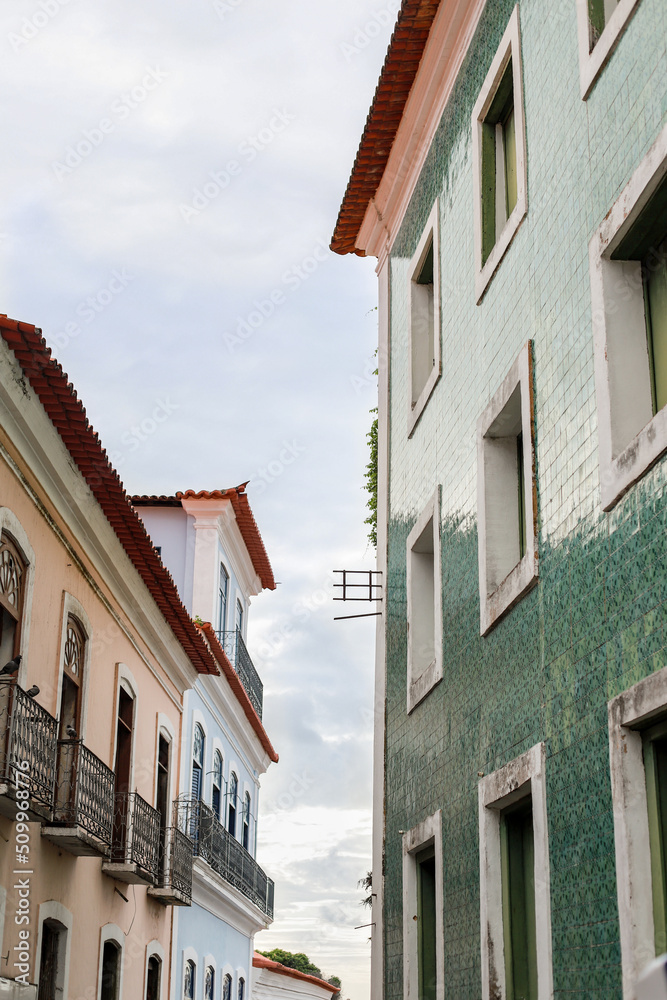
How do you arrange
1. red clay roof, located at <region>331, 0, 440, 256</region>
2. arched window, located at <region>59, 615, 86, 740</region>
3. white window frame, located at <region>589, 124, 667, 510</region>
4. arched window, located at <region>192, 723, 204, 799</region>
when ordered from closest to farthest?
white window frame, located at <region>589, 124, 667, 510</region>
red clay roof, located at <region>331, 0, 440, 256</region>
arched window, located at <region>59, 615, 86, 740</region>
arched window, located at <region>192, 723, 204, 799</region>

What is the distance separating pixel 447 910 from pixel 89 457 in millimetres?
5017

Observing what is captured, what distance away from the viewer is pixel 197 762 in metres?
19.5

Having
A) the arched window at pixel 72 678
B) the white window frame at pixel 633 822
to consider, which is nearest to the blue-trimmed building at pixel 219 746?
the arched window at pixel 72 678

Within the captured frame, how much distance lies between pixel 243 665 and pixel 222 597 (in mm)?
1727

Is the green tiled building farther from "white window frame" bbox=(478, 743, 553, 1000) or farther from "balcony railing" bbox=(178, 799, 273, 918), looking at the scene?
"balcony railing" bbox=(178, 799, 273, 918)

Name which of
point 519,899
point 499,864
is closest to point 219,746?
point 499,864

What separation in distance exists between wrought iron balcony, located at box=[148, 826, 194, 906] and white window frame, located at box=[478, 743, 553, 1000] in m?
7.71

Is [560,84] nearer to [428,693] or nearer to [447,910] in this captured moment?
[428,693]

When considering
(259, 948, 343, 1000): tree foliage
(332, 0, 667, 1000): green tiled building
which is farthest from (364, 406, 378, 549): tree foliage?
(259, 948, 343, 1000): tree foliage

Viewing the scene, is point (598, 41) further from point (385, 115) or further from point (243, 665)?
point (243, 665)

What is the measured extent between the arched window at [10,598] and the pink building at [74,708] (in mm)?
13

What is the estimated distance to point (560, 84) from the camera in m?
7.38

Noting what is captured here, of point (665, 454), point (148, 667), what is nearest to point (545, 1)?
point (665, 454)

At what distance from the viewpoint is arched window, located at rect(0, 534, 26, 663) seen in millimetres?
9703
